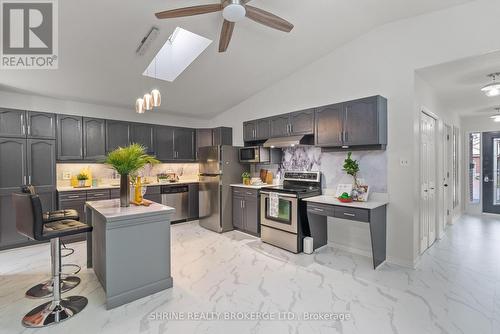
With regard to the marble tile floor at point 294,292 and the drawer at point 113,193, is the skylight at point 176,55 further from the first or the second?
the marble tile floor at point 294,292

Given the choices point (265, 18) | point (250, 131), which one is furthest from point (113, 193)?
point (265, 18)

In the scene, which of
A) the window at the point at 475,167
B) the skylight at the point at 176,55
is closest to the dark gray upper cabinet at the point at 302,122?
the skylight at the point at 176,55

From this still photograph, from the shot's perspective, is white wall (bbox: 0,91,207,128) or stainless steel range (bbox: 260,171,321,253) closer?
stainless steel range (bbox: 260,171,321,253)

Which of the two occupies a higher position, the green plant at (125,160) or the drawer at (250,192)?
the green plant at (125,160)

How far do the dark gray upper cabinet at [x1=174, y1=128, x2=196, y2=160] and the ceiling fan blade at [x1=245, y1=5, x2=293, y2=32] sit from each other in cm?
402

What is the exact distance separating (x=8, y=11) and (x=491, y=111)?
337 inches

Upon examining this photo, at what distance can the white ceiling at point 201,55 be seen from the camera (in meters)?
2.85

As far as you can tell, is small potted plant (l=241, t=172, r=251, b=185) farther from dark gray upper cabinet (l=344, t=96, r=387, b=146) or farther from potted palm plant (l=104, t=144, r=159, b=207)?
potted palm plant (l=104, t=144, r=159, b=207)

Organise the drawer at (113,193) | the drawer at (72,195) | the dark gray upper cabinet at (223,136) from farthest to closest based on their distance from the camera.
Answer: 1. the dark gray upper cabinet at (223,136)
2. the drawer at (113,193)
3. the drawer at (72,195)

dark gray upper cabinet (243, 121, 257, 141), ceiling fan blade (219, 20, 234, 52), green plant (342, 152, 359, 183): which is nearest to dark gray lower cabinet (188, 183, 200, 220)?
dark gray upper cabinet (243, 121, 257, 141)

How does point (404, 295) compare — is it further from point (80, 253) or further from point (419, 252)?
point (80, 253)

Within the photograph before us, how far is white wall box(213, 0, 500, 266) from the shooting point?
2.81m

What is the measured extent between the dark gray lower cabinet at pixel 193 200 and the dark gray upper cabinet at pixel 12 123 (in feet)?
10.2

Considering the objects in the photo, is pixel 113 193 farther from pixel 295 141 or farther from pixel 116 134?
pixel 295 141
